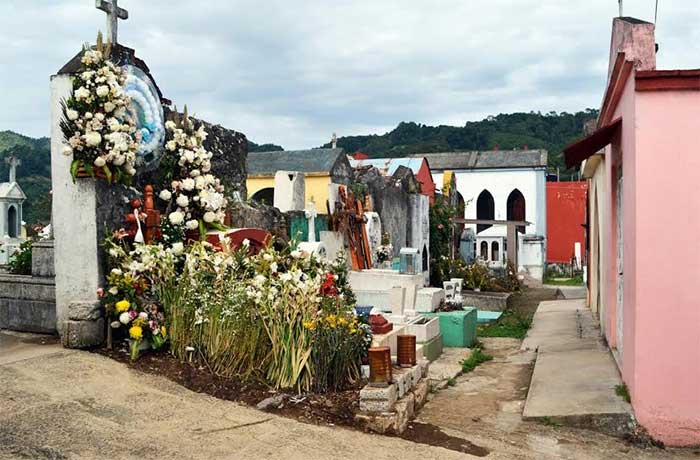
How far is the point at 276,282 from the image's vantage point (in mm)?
6297

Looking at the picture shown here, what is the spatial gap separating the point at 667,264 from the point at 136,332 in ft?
15.1

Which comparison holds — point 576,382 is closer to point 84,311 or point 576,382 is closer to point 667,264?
point 667,264

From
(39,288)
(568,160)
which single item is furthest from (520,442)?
(39,288)

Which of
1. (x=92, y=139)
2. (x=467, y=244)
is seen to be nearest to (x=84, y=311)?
(x=92, y=139)

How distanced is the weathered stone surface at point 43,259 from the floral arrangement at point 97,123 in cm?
117

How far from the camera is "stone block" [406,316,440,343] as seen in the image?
9477 mm

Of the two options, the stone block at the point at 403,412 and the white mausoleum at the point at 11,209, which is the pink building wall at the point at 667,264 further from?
the white mausoleum at the point at 11,209

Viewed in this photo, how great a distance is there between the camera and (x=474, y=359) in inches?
381

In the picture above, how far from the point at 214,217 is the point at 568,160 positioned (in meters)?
4.04

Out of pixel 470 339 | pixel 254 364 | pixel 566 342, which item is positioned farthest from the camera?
pixel 470 339

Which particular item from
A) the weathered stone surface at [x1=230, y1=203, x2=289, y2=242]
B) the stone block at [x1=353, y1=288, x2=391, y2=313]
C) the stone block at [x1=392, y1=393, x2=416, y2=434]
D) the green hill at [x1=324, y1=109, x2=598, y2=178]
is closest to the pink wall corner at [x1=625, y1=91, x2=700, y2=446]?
the stone block at [x1=392, y1=393, x2=416, y2=434]

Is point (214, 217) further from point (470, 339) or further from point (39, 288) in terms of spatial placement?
point (470, 339)

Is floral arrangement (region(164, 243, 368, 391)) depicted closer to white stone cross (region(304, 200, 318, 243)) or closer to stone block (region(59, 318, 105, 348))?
stone block (region(59, 318, 105, 348))

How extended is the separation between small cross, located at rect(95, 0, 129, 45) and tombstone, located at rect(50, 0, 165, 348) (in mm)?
480
